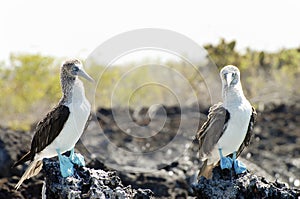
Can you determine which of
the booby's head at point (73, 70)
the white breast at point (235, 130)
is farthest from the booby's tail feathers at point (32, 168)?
the white breast at point (235, 130)

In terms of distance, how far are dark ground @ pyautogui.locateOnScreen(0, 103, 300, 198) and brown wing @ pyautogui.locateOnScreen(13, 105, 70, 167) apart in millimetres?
2513

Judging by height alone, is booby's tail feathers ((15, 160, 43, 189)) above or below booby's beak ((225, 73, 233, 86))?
below

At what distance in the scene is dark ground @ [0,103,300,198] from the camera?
9.01 metres

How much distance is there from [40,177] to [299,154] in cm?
808

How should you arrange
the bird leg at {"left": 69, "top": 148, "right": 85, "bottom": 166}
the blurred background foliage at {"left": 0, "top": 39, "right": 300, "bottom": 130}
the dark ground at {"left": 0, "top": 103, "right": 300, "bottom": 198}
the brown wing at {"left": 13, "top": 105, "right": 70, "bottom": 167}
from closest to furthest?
the brown wing at {"left": 13, "top": 105, "right": 70, "bottom": 167}
the bird leg at {"left": 69, "top": 148, "right": 85, "bottom": 166}
the dark ground at {"left": 0, "top": 103, "right": 300, "bottom": 198}
the blurred background foliage at {"left": 0, "top": 39, "right": 300, "bottom": 130}

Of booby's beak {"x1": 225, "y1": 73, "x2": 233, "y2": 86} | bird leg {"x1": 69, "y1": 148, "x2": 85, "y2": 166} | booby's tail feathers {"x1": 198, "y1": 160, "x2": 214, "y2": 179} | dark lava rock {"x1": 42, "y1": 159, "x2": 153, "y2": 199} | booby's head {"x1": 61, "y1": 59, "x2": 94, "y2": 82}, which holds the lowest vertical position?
dark lava rock {"x1": 42, "y1": 159, "x2": 153, "y2": 199}

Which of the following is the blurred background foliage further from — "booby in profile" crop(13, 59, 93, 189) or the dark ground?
"booby in profile" crop(13, 59, 93, 189)

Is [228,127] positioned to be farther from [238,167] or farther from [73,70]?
[73,70]

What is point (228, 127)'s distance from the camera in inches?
218

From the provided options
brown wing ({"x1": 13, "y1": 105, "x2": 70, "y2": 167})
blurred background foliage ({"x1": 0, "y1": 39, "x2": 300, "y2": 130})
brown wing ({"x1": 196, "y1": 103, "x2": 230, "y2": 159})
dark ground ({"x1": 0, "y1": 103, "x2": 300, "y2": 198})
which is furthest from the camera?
blurred background foliage ({"x1": 0, "y1": 39, "x2": 300, "y2": 130})

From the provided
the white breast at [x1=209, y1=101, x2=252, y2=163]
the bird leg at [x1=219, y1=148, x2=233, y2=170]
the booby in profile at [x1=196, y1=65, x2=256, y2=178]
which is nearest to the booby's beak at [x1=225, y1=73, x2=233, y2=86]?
the booby in profile at [x1=196, y1=65, x2=256, y2=178]

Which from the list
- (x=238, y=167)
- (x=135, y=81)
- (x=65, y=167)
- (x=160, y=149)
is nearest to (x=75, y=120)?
(x=65, y=167)

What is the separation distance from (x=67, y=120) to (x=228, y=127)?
1539 millimetres

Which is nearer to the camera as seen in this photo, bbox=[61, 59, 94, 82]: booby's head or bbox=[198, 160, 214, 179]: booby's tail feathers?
bbox=[61, 59, 94, 82]: booby's head
